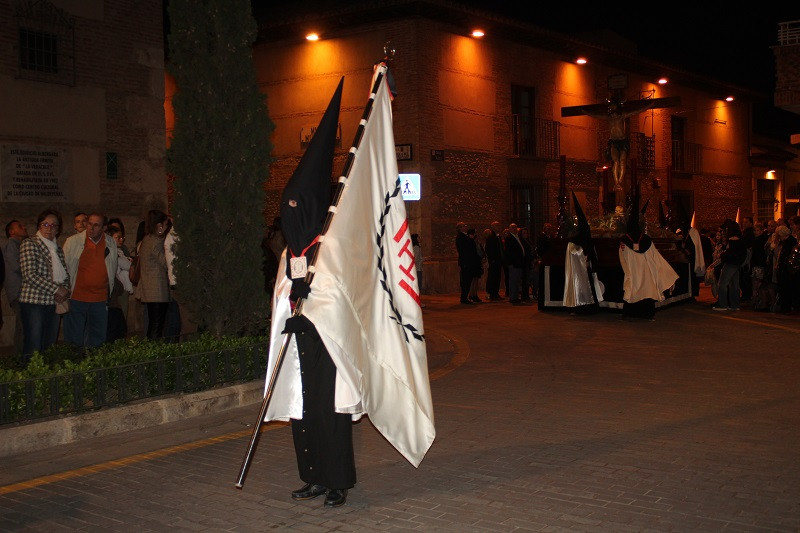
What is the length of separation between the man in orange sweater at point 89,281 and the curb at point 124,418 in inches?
102

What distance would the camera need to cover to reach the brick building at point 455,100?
22.5 m

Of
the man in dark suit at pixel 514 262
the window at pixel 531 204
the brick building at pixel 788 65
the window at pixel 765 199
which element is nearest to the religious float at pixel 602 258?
the man in dark suit at pixel 514 262

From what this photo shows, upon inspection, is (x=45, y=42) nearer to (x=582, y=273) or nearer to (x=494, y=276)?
(x=582, y=273)

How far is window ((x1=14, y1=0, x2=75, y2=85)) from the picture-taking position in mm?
12867

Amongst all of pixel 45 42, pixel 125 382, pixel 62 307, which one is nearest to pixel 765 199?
pixel 45 42

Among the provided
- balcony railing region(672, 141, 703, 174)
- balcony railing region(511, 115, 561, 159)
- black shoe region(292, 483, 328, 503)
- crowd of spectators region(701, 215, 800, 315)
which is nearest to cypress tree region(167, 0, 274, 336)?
black shoe region(292, 483, 328, 503)

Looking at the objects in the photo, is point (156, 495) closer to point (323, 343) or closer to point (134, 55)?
point (323, 343)

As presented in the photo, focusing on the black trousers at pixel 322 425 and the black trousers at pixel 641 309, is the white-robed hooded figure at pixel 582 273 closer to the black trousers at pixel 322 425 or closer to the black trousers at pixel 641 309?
the black trousers at pixel 641 309

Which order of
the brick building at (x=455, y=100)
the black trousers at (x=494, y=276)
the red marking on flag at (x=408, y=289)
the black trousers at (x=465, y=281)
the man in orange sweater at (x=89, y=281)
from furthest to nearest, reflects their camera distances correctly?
1. the brick building at (x=455, y=100)
2. the black trousers at (x=494, y=276)
3. the black trousers at (x=465, y=281)
4. the man in orange sweater at (x=89, y=281)
5. the red marking on flag at (x=408, y=289)

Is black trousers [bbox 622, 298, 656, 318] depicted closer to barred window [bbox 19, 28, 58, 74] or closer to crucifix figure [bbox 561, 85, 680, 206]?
crucifix figure [bbox 561, 85, 680, 206]

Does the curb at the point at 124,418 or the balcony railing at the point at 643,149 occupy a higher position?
the balcony railing at the point at 643,149

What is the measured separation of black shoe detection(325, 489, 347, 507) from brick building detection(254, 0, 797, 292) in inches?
606

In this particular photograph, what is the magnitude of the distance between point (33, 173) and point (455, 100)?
12.9 meters

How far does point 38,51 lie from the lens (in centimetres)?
1311
